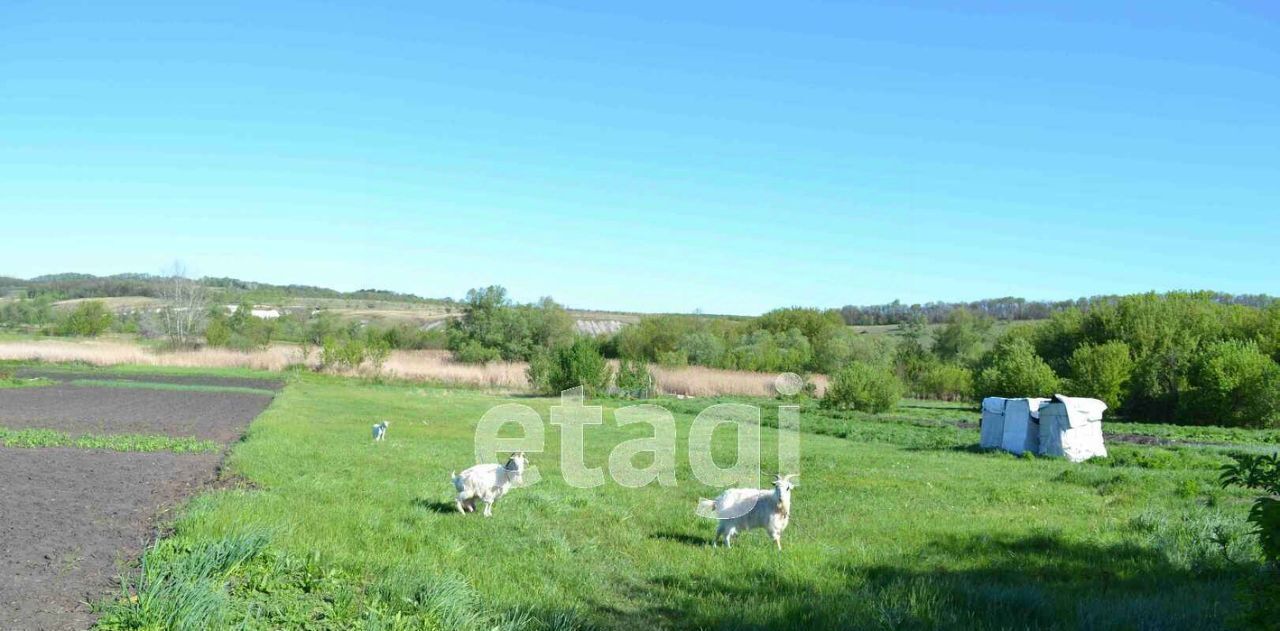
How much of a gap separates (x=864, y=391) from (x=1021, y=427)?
17.5m

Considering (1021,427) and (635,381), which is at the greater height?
(1021,427)

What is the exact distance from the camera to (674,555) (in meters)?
9.96

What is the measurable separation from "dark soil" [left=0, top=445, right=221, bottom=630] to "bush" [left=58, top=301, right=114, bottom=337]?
303 feet

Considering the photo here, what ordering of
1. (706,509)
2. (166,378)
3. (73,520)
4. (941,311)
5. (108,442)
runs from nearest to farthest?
(73,520)
(706,509)
(108,442)
(166,378)
(941,311)

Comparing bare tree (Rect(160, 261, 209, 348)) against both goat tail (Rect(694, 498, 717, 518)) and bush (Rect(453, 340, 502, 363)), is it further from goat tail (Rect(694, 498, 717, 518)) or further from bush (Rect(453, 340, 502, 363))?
goat tail (Rect(694, 498, 717, 518))

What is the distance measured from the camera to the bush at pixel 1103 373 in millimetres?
49375

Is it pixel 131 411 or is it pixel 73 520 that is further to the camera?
pixel 131 411

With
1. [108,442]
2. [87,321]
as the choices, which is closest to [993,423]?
[108,442]

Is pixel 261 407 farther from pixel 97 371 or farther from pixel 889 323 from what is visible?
pixel 889 323

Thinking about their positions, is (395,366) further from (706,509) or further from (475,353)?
(706,509)

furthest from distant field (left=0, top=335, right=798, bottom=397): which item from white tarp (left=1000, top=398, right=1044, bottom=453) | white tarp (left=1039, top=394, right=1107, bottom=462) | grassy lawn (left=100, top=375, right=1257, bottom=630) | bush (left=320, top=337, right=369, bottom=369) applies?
grassy lawn (left=100, top=375, right=1257, bottom=630)

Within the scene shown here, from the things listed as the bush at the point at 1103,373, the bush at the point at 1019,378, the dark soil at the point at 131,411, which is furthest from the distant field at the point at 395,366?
the dark soil at the point at 131,411

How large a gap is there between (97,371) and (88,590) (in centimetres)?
5491

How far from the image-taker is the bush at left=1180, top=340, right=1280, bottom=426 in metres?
41.3
